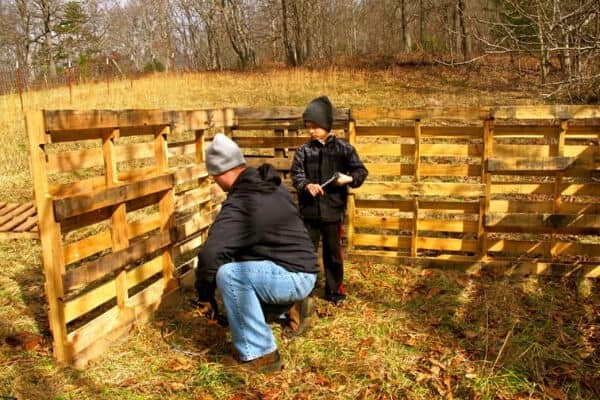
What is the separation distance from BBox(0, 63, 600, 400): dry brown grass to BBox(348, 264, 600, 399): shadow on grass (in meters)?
0.01

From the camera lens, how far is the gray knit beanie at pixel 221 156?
10.5ft

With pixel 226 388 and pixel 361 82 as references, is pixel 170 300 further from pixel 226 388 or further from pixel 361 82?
pixel 361 82

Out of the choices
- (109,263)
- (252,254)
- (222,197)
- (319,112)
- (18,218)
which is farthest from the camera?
(18,218)

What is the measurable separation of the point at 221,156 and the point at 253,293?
934 millimetres

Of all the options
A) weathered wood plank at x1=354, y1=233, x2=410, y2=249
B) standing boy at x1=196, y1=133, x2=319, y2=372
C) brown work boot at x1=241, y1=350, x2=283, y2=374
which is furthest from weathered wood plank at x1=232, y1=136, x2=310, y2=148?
brown work boot at x1=241, y1=350, x2=283, y2=374

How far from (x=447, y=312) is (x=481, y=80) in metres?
18.0

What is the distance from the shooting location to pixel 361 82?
66.3 feet

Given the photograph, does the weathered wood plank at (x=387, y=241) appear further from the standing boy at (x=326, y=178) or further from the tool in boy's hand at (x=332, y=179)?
the tool in boy's hand at (x=332, y=179)

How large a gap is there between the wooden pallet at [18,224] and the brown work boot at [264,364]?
13.1 ft

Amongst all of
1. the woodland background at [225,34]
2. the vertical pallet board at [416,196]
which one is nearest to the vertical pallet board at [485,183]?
the vertical pallet board at [416,196]

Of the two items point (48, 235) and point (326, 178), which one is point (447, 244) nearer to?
point (326, 178)

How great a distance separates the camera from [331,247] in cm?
447

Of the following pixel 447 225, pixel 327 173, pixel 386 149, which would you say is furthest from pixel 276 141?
pixel 447 225

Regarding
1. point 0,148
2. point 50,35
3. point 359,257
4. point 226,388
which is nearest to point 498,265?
point 359,257
